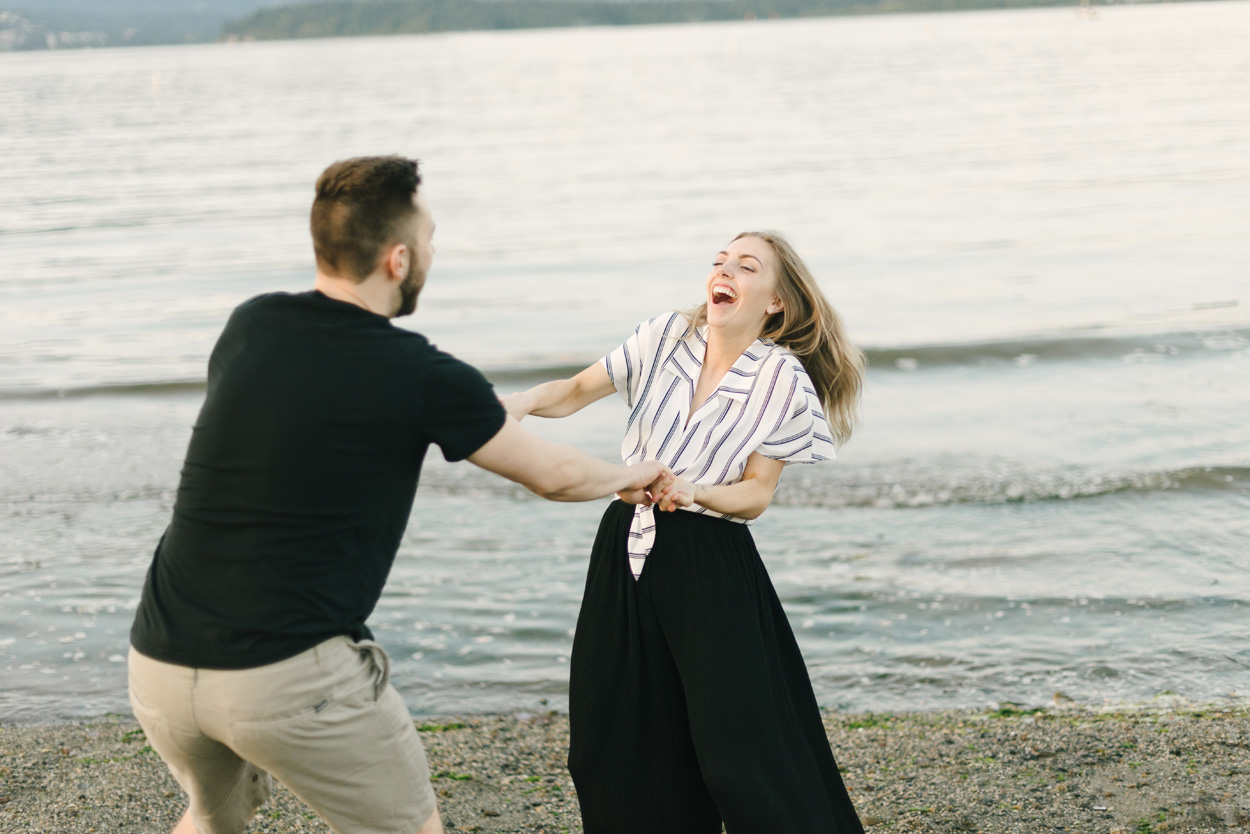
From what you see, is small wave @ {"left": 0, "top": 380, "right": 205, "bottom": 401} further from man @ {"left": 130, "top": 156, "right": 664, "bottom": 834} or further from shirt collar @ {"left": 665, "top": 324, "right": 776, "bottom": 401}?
man @ {"left": 130, "top": 156, "right": 664, "bottom": 834}

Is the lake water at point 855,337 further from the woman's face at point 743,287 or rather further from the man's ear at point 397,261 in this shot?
the man's ear at point 397,261

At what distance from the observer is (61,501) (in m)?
9.98

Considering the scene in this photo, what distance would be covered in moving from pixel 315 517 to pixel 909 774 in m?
3.22

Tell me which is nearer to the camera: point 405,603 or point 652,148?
point 405,603

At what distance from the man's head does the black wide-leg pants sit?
4.52 feet

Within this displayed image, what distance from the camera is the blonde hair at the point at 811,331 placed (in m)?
4.04

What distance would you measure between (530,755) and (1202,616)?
4.18 m

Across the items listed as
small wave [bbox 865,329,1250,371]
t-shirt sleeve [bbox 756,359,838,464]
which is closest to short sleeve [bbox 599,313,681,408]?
t-shirt sleeve [bbox 756,359,838,464]

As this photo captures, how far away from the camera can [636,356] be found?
415 centimetres

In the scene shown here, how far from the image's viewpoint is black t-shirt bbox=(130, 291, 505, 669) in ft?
8.83

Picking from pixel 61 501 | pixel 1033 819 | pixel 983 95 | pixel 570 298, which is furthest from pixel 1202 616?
pixel 983 95

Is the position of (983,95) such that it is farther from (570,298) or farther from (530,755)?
(530,755)

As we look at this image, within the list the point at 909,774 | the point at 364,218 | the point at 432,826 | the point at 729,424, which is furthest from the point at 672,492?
the point at 909,774

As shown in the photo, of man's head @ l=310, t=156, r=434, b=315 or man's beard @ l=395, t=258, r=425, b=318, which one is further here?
man's beard @ l=395, t=258, r=425, b=318
